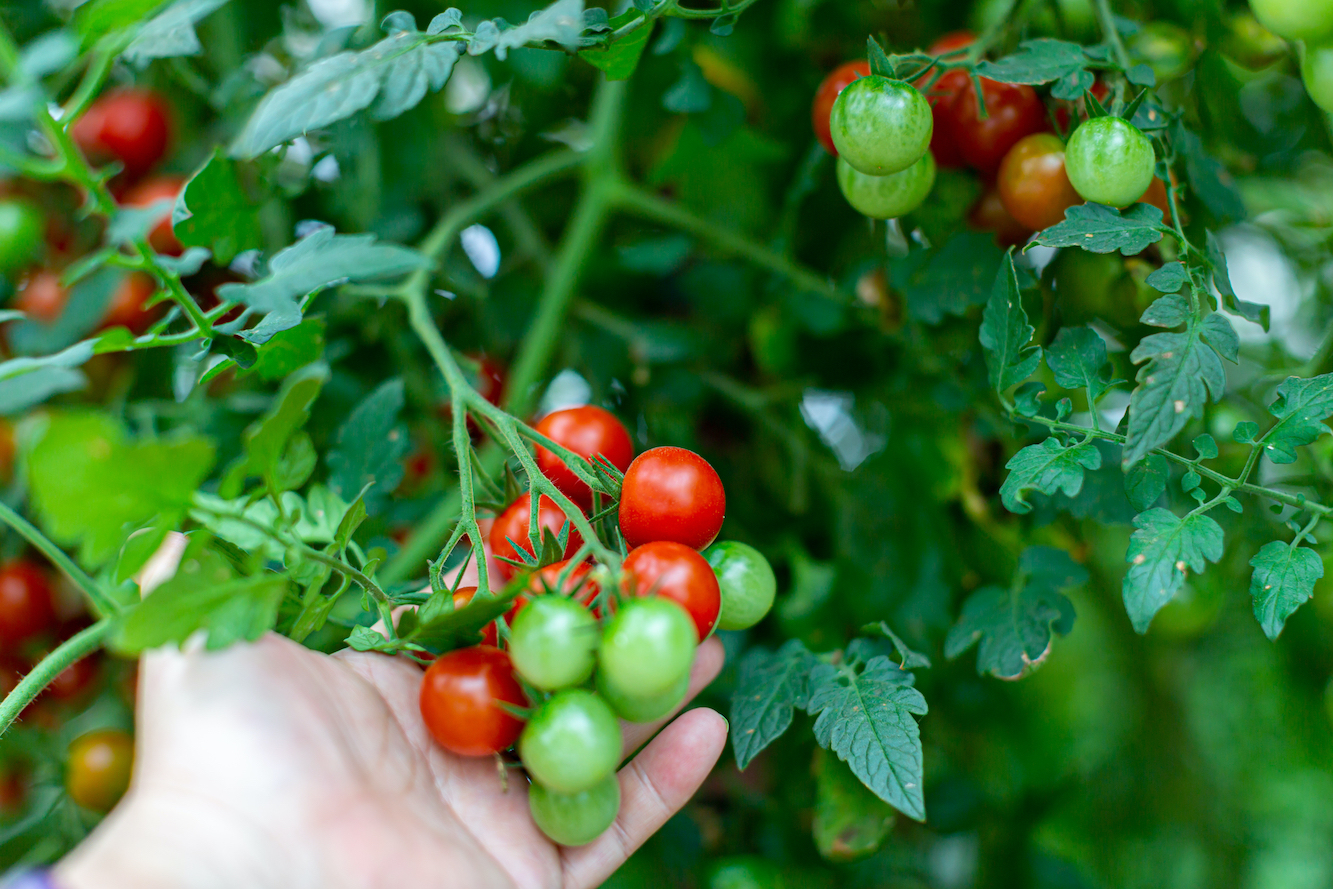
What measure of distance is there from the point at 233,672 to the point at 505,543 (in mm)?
202

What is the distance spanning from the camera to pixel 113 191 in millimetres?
1231

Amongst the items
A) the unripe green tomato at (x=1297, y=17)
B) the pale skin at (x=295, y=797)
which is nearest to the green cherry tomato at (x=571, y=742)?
the pale skin at (x=295, y=797)

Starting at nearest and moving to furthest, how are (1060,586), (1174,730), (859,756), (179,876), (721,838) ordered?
(179,876) → (859,756) → (1060,586) → (721,838) → (1174,730)

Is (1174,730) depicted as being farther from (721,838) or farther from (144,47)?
(144,47)

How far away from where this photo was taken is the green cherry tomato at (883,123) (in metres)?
0.63

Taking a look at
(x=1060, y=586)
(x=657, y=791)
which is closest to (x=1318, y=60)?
(x=1060, y=586)

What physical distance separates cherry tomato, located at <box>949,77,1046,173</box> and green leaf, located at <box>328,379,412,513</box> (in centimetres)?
55

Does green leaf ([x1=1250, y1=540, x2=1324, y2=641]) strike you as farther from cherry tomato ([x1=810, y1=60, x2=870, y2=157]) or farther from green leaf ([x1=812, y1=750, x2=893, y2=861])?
cherry tomato ([x1=810, y1=60, x2=870, y2=157])

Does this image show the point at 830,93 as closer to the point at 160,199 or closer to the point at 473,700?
the point at 473,700

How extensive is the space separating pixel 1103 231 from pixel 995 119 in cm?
19

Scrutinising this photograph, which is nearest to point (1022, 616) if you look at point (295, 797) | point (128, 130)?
point (295, 797)

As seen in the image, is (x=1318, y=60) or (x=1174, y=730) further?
(x=1174, y=730)

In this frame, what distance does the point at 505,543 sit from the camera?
2.20 ft

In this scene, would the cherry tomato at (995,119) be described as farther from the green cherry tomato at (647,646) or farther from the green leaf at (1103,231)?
the green cherry tomato at (647,646)
